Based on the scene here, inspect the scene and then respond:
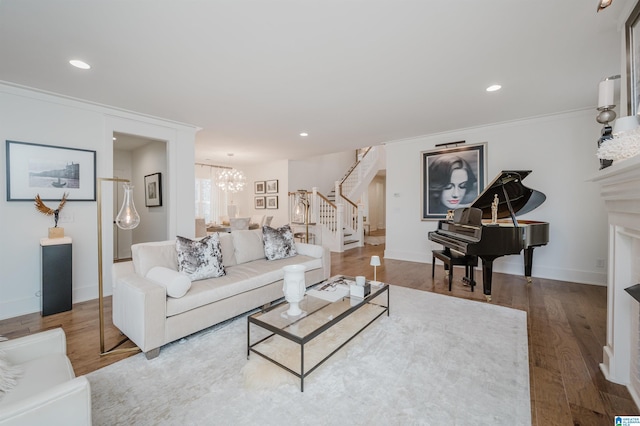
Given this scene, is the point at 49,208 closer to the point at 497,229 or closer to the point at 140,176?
the point at 140,176

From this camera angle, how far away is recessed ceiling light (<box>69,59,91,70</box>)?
2553 mm

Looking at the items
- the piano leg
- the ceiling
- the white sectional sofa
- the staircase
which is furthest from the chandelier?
the piano leg

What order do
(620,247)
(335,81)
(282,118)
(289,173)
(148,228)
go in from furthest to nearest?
(289,173) → (148,228) → (282,118) → (335,81) → (620,247)

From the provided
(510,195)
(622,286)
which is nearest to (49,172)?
(622,286)

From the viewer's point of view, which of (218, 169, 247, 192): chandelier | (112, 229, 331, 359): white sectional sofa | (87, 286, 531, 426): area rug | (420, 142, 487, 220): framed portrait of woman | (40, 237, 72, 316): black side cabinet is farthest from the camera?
(218, 169, 247, 192): chandelier

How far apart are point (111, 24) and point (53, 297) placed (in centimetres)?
303

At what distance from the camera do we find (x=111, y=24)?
2.03 metres

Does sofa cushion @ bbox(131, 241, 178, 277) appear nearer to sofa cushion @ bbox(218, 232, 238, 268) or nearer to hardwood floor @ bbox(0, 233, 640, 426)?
sofa cushion @ bbox(218, 232, 238, 268)

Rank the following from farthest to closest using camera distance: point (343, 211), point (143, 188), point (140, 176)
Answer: point (343, 211) → point (140, 176) → point (143, 188)

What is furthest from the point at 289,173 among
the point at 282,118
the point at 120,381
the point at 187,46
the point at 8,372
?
the point at 8,372

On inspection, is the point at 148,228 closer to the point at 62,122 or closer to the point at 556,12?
the point at 62,122

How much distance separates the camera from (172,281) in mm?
2244

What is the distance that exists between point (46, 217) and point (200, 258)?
90.6 inches

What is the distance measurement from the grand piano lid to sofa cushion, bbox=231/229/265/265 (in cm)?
312
